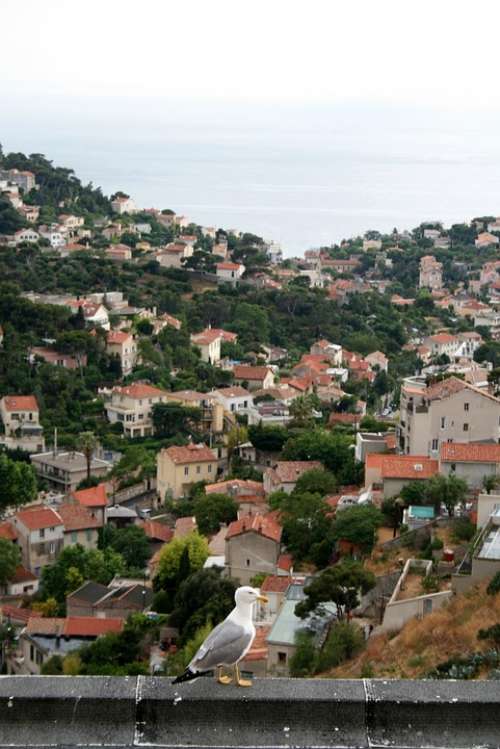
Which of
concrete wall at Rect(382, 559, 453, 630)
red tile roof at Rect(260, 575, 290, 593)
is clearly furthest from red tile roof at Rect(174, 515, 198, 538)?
concrete wall at Rect(382, 559, 453, 630)

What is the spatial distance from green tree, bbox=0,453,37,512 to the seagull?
783 inches

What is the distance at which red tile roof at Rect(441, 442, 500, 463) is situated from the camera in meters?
16.4

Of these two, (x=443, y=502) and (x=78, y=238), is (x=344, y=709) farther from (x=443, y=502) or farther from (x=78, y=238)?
(x=78, y=238)

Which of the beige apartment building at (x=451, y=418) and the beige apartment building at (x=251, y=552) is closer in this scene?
the beige apartment building at (x=251, y=552)

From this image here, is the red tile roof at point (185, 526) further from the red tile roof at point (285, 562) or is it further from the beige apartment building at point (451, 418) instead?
the beige apartment building at point (451, 418)

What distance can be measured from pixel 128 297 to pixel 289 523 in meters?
24.5

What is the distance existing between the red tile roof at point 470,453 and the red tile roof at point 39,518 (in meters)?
7.42

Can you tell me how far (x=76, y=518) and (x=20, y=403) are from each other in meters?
7.90

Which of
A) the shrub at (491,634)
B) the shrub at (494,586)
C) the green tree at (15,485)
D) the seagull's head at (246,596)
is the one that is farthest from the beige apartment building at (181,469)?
the seagull's head at (246,596)

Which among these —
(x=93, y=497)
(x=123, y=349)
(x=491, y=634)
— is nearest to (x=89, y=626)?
(x=491, y=634)

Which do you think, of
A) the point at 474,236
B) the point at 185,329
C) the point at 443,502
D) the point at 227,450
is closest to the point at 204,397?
the point at 227,450

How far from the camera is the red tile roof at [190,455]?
23.9m

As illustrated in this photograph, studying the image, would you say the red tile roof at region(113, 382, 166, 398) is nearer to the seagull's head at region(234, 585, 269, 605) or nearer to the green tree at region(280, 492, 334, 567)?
the green tree at region(280, 492, 334, 567)

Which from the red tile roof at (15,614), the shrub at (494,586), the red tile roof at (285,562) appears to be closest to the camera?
the shrub at (494,586)
